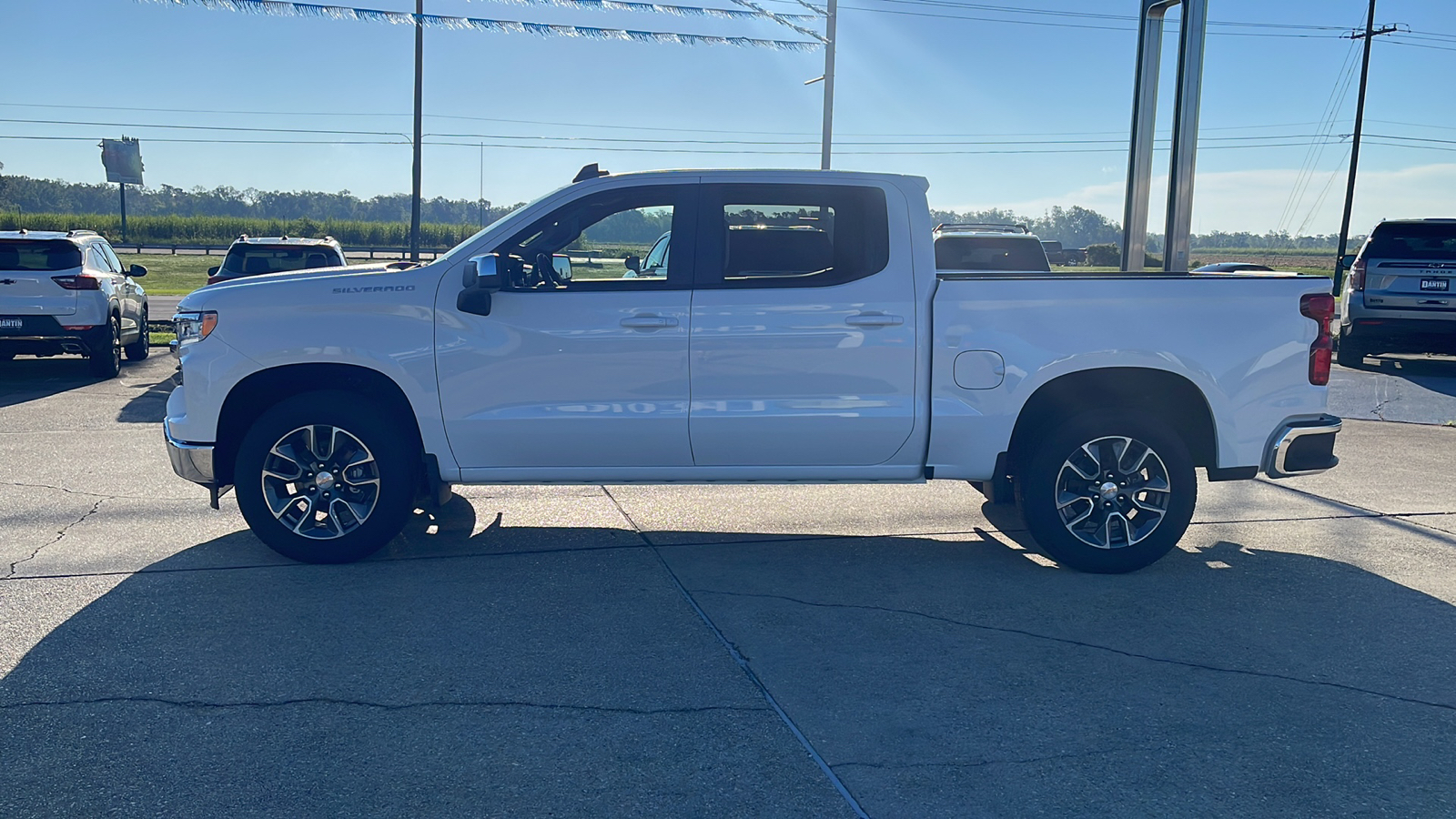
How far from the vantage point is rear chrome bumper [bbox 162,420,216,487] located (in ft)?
19.3

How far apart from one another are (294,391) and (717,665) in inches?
115

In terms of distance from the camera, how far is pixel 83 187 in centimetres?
12744

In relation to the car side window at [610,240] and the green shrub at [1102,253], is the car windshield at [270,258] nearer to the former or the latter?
the car side window at [610,240]

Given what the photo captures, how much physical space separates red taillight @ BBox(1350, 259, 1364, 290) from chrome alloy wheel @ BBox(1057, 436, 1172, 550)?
12167mm

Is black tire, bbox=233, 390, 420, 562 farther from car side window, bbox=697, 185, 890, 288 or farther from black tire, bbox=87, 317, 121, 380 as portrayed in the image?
black tire, bbox=87, 317, 121, 380

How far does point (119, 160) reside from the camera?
94750mm

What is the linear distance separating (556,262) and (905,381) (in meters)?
1.91

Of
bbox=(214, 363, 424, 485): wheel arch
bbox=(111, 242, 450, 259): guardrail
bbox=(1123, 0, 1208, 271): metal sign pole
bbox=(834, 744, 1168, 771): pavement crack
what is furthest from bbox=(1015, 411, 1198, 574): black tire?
bbox=(111, 242, 450, 259): guardrail

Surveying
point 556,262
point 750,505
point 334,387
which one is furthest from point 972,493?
point 334,387

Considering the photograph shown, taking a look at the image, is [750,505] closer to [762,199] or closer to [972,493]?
[972,493]

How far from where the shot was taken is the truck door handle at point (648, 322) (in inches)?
229

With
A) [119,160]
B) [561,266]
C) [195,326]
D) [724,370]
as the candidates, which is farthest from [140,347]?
[119,160]

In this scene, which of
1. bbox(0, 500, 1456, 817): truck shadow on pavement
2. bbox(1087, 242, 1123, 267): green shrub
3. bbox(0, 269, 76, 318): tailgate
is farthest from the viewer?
bbox(1087, 242, 1123, 267): green shrub

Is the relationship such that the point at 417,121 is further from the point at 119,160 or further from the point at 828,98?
the point at 119,160
